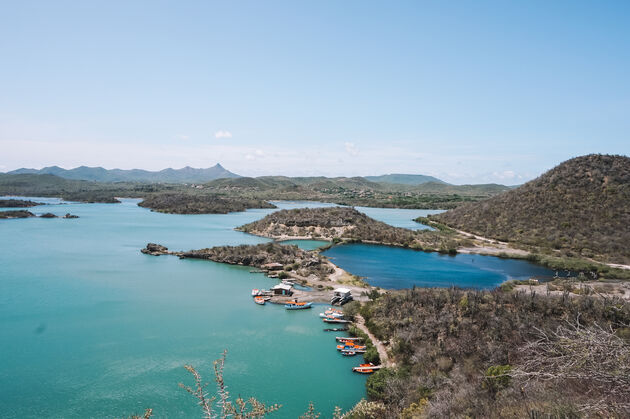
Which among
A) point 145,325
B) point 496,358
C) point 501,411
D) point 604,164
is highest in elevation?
point 604,164

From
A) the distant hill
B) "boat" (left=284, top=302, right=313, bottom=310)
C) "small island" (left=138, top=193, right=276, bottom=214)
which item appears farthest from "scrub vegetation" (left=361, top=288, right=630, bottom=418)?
"small island" (left=138, top=193, right=276, bottom=214)

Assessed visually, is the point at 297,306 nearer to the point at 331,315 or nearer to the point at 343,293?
the point at 331,315

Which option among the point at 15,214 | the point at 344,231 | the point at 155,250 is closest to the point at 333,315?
the point at 155,250

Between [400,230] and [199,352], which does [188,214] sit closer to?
[400,230]

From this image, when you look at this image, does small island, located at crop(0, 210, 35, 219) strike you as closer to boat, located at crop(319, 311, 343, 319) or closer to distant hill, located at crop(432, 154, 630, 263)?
boat, located at crop(319, 311, 343, 319)

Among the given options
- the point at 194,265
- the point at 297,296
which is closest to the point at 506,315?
the point at 297,296

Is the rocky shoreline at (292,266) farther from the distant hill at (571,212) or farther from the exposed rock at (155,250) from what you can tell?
the distant hill at (571,212)
